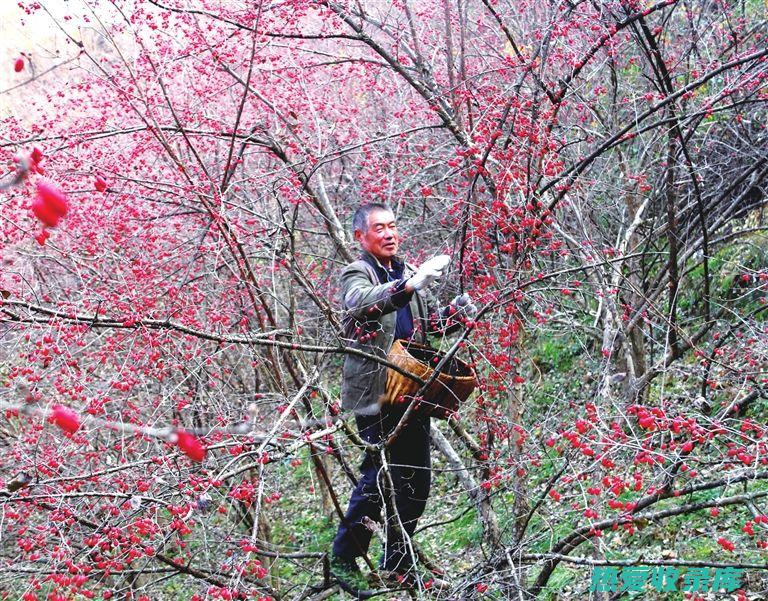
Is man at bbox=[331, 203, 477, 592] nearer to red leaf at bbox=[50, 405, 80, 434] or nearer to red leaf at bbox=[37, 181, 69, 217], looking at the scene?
red leaf at bbox=[50, 405, 80, 434]

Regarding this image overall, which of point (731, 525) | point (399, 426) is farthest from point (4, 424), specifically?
point (731, 525)

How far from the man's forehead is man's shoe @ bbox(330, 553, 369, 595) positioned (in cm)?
189

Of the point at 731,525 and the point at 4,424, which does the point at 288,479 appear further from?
the point at 731,525

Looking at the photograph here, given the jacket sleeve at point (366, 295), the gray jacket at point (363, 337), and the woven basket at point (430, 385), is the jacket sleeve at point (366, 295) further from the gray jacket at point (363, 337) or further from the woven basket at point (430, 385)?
the woven basket at point (430, 385)

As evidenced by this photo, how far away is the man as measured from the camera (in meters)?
4.09

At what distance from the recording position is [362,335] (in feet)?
13.4

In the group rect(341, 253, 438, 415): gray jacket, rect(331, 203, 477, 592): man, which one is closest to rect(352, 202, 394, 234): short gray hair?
rect(331, 203, 477, 592): man

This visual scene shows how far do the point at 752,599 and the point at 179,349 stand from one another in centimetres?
345

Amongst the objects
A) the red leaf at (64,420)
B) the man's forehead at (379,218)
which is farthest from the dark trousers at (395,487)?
the red leaf at (64,420)

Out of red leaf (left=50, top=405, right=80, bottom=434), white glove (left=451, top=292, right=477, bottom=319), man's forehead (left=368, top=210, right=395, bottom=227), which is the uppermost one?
man's forehead (left=368, top=210, right=395, bottom=227)

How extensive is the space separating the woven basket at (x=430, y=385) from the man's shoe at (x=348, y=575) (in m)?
1.01

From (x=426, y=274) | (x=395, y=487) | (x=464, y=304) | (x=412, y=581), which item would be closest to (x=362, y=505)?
(x=395, y=487)

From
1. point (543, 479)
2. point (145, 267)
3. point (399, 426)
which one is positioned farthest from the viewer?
point (543, 479)

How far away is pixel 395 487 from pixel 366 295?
120 centimetres
